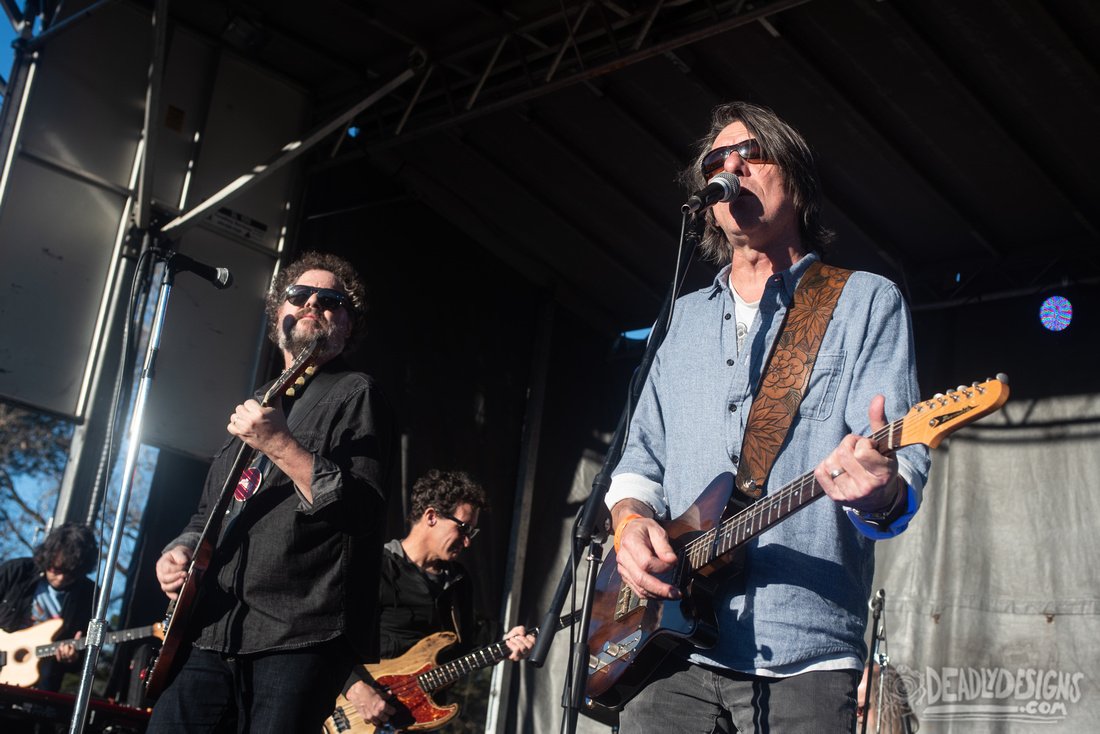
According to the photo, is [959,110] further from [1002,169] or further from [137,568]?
[137,568]

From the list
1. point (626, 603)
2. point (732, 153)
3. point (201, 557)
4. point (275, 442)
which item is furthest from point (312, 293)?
point (626, 603)

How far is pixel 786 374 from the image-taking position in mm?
2051

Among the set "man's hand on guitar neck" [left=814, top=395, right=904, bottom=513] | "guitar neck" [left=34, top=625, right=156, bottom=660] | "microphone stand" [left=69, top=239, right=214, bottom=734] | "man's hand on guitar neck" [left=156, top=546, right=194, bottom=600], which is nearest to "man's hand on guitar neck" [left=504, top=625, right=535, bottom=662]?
"guitar neck" [left=34, top=625, right=156, bottom=660]

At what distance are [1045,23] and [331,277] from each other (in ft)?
14.2

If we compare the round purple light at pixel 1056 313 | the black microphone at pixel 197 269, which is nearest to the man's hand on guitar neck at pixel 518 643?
the black microphone at pixel 197 269

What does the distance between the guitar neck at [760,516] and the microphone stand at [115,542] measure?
6.96 feet

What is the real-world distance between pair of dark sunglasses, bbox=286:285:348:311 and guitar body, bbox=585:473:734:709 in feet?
5.10

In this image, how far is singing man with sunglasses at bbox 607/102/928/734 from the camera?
5.63 ft

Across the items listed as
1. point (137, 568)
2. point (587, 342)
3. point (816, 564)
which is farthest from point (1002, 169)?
point (137, 568)

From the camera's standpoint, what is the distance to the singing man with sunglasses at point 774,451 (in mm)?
1715

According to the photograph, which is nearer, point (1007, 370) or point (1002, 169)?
point (1002, 169)

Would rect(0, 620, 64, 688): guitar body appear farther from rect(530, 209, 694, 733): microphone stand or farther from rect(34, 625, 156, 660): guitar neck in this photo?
rect(530, 209, 694, 733): microphone stand

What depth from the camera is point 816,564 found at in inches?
72.0

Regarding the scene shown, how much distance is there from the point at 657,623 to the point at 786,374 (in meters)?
0.61
